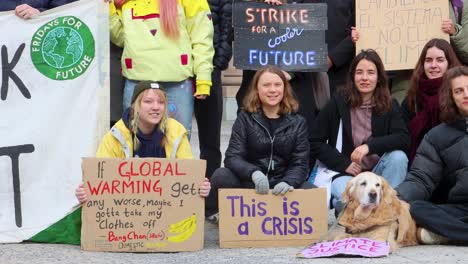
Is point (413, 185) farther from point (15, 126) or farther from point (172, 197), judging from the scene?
point (15, 126)

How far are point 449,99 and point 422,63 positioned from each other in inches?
29.1

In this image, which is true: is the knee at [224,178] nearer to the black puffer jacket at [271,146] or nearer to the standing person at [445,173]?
the black puffer jacket at [271,146]

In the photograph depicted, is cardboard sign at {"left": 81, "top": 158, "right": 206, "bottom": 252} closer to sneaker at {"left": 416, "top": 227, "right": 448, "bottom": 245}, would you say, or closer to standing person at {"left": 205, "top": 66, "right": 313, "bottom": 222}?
standing person at {"left": 205, "top": 66, "right": 313, "bottom": 222}

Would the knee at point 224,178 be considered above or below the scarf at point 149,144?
below

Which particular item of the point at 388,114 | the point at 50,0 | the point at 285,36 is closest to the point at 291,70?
the point at 285,36

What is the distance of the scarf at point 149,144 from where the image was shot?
19.8 ft

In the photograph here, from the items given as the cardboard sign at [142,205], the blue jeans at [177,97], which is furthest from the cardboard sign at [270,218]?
the blue jeans at [177,97]

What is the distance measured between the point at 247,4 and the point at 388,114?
4.40 ft

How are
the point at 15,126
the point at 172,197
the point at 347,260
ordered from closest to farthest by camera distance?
the point at 347,260 → the point at 172,197 → the point at 15,126

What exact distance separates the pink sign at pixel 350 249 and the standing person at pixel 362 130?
0.70 metres

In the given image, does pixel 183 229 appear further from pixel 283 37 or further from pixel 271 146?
pixel 283 37

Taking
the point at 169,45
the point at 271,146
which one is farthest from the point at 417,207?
the point at 169,45

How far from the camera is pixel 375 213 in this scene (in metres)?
5.78

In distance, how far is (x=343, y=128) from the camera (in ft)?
21.7
